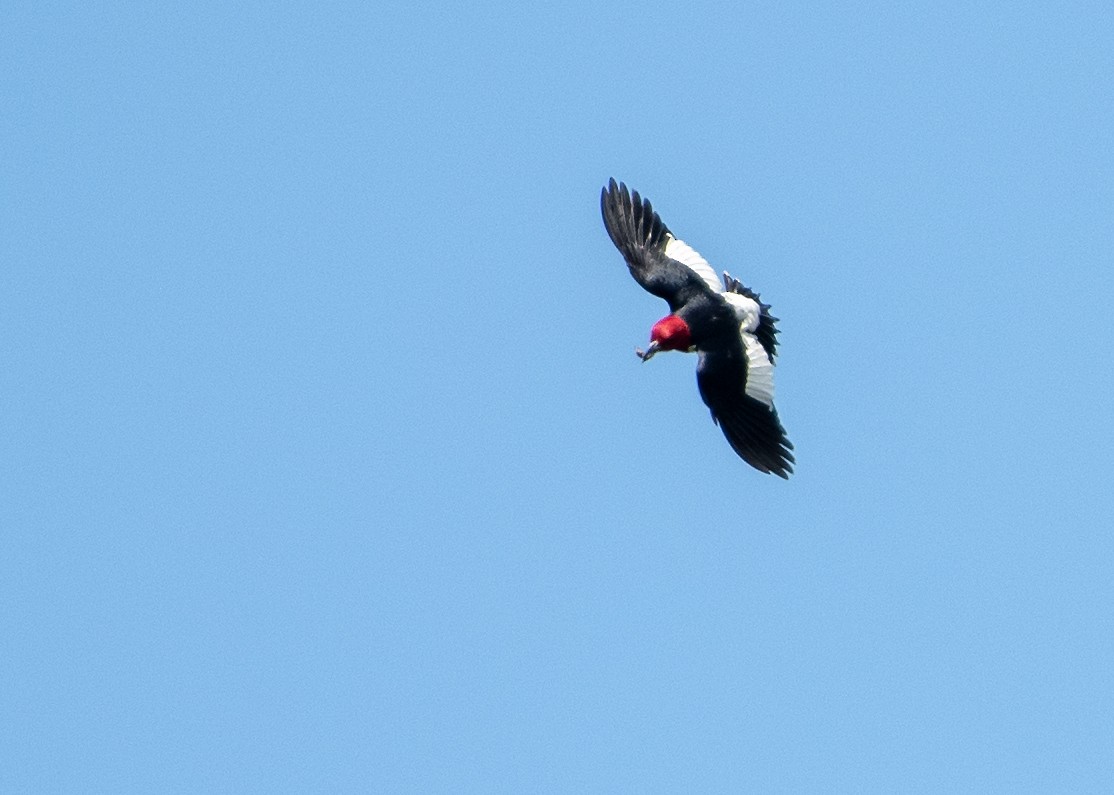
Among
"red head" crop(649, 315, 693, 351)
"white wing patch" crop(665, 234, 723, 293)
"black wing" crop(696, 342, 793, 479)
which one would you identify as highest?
"white wing patch" crop(665, 234, 723, 293)

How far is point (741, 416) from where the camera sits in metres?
29.4

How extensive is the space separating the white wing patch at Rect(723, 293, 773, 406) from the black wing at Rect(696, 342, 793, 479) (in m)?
0.11

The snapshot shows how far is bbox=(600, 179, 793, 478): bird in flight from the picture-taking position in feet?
96.2

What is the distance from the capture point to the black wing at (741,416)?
29312 mm

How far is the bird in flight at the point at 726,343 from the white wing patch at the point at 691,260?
13 mm

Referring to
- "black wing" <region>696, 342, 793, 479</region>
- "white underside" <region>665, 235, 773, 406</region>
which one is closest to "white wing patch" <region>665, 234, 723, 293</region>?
"white underside" <region>665, 235, 773, 406</region>

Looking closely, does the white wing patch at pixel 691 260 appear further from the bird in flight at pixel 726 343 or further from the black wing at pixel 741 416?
the black wing at pixel 741 416

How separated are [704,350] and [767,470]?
1.69 meters

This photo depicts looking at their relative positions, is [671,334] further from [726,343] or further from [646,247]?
[646,247]

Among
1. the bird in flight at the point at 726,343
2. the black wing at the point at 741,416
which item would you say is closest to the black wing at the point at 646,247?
the bird in flight at the point at 726,343

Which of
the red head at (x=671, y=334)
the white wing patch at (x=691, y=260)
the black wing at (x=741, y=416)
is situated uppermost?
the white wing patch at (x=691, y=260)

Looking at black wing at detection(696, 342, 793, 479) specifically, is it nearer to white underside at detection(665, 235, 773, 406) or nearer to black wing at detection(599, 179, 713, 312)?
→ white underside at detection(665, 235, 773, 406)

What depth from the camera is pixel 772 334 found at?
1208 inches

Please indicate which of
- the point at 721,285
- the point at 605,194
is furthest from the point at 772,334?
the point at 605,194
